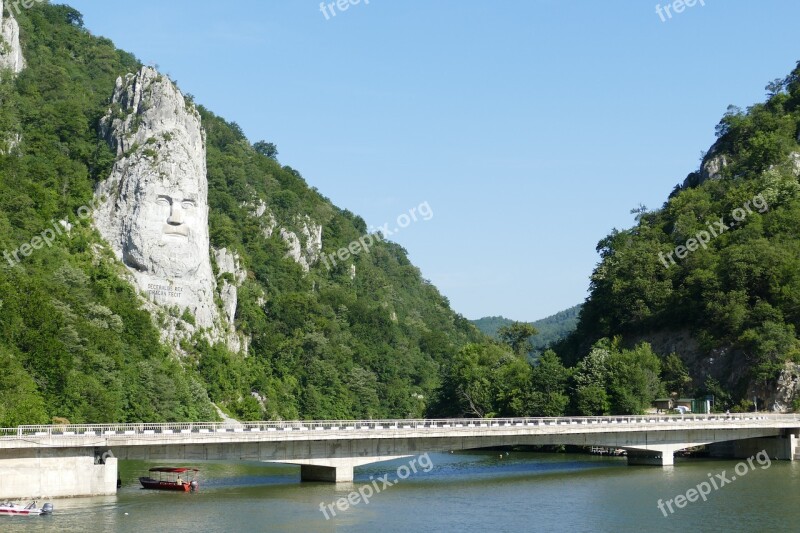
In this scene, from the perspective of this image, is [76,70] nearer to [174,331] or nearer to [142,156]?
[142,156]

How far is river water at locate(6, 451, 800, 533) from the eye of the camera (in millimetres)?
56438

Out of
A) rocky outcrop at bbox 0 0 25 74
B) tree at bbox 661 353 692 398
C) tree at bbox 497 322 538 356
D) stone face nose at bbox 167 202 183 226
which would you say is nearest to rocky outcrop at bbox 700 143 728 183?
tree at bbox 497 322 538 356

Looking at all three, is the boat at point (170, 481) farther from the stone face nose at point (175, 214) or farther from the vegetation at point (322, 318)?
the stone face nose at point (175, 214)

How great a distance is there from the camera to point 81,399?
306 feet

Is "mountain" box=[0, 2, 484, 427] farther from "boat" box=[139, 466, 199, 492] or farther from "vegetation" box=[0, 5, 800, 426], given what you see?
"boat" box=[139, 466, 199, 492]

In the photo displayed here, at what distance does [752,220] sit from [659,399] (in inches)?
1314

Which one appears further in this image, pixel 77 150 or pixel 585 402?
pixel 77 150

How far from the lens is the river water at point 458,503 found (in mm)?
56438

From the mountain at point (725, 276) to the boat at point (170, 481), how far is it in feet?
214

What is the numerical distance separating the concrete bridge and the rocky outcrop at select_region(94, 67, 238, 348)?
6133cm

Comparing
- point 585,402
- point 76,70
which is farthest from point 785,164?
point 76,70

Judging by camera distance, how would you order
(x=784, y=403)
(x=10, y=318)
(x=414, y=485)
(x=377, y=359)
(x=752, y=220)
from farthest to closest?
1. (x=377, y=359)
2. (x=752, y=220)
3. (x=784, y=403)
4. (x=10, y=318)
5. (x=414, y=485)

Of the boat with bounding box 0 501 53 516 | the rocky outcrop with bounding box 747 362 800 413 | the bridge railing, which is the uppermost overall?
the rocky outcrop with bounding box 747 362 800 413

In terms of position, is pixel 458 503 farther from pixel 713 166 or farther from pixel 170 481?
pixel 713 166
